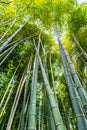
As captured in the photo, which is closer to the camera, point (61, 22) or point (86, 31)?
point (86, 31)

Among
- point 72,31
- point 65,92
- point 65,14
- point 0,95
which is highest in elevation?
point 65,14

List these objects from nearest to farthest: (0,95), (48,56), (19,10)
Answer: (0,95)
(19,10)
(48,56)

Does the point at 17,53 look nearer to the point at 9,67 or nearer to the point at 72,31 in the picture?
the point at 9,67

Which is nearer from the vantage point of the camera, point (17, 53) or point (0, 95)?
point (0, 95)

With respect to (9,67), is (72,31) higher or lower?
higher

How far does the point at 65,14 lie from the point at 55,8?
1.99ft

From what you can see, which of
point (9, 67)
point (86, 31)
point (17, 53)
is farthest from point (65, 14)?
point (9, 67)

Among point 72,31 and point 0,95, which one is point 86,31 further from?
point 0,95

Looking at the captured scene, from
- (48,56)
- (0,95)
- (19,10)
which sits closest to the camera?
(0,95)

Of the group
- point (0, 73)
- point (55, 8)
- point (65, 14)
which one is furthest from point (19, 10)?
point (0, 73)

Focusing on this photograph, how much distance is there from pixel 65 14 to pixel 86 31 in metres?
1.01

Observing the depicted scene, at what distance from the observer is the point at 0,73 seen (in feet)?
17.2

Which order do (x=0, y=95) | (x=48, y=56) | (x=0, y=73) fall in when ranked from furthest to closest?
(x=48, y=56) < (x=0, y=73) < (x=0, y=95)

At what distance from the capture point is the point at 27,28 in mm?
5906
